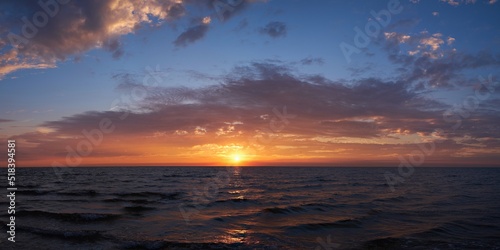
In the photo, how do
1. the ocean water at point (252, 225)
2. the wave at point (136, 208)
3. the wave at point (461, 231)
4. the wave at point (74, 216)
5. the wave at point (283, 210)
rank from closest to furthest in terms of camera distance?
the ocean water at point (252, 225)
the wave at point (461, 231)
the wave at point (74, 216)
the wave at point (136, 208)
the wave at point (283, 210)

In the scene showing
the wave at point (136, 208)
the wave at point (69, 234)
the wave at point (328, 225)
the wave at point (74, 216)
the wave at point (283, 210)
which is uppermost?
the wave at point (69, 234)

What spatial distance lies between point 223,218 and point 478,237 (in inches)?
658

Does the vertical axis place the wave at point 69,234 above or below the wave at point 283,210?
above

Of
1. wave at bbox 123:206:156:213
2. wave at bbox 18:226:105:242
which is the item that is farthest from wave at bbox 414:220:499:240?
wave at bbox 123:206:156:213

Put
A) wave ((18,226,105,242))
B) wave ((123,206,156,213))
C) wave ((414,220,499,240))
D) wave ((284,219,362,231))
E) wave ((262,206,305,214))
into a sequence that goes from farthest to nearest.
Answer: wave ((262,206,305,214)) → wave ((123,206,156,213)) → wave ((284,219,362,231)) → wave ((414,220,499,240)) → wave ((18,226,105,242))

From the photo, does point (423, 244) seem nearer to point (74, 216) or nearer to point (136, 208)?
point (136, 208)

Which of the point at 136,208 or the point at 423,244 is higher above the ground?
the point at 136,208

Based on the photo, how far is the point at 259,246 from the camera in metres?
15.7

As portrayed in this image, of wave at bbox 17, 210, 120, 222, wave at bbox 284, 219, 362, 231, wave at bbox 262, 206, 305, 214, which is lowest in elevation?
wave at bbox 262, 206, 305, 214

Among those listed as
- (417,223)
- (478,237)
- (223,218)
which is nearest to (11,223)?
(223,218)

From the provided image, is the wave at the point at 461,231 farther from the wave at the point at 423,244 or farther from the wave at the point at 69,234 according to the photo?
the wave at the point at 69,234

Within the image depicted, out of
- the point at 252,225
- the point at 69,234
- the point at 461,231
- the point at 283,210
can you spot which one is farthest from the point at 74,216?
the point at 461,231

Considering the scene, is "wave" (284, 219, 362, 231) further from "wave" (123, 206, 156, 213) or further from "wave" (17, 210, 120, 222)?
"wave" (17, 210, 120, 222)

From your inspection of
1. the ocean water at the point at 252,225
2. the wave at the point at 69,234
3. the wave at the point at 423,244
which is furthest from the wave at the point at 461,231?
the wave at the point at 69,234
